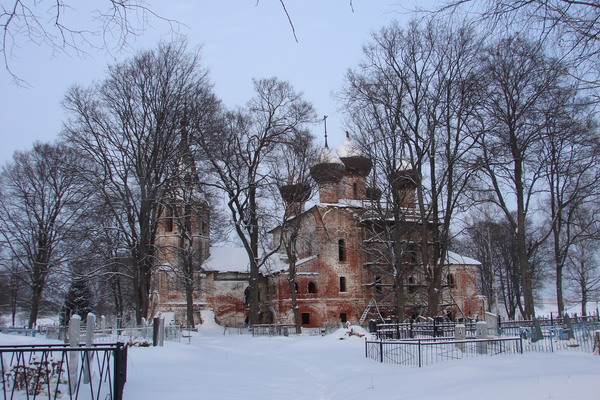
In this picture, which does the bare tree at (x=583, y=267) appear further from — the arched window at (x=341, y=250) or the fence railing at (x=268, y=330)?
the fence railing at (x=268, y=330)

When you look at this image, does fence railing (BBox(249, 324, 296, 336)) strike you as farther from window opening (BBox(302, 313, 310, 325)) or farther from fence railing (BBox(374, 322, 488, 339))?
fence railing (BBox(374, 322, 488, 339))

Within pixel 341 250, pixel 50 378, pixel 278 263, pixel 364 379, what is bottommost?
pixel 364 379

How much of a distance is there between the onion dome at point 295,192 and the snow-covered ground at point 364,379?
1838cm

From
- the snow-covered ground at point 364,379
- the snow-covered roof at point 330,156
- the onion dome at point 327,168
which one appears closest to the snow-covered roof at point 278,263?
the onion dome at point 327,168

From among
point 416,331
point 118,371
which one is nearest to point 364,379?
point 118,371

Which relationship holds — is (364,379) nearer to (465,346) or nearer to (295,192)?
(465,346)

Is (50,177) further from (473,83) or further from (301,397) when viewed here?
(301,397)

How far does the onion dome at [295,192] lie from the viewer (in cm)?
3447

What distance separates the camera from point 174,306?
42562mm

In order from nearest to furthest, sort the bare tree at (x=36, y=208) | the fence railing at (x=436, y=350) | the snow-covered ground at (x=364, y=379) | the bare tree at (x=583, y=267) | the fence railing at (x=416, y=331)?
the snow-covered ground at (x=364, y=379)
the fence railing at (x=436, y=350)
the fence railing at (x=416, y=331)
the bare tree at (x=36, y=208)
the bare tree at (x=583, y=267)

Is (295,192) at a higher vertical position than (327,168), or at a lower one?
lower

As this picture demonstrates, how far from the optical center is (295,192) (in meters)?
34.6

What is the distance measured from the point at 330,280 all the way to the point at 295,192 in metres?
9.87

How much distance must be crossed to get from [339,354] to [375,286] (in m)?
23.2
